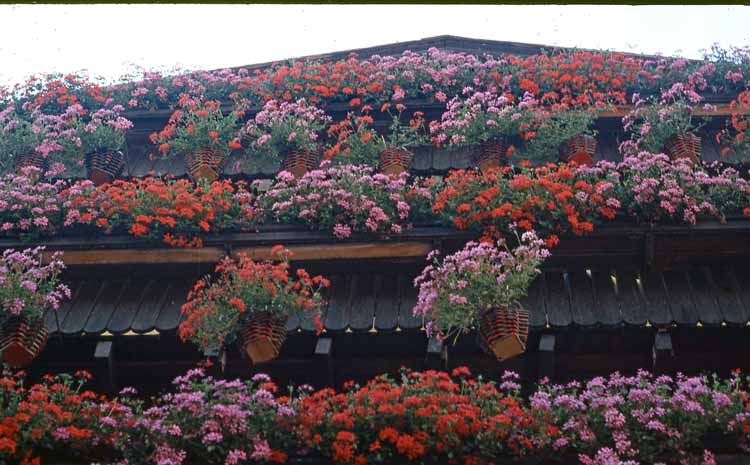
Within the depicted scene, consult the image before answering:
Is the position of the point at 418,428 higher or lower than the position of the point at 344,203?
lower

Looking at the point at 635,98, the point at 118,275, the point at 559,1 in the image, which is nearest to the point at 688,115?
the point at 635,98

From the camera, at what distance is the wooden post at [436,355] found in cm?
→ 1147

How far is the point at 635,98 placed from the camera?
1424 centimetres

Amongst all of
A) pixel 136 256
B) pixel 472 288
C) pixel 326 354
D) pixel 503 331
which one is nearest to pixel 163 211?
pixel 136 256

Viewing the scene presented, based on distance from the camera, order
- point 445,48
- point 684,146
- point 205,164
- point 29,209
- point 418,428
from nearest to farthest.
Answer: point 418,428 → point 29,209 → point 684,146 → point 205,164 → point 445,48

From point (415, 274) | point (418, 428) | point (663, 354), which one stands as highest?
point (415, 274)

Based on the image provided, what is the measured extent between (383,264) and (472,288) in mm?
1884

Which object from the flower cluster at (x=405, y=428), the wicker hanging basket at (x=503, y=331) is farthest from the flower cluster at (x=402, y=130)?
the flower cluster at (x=405, y=428)

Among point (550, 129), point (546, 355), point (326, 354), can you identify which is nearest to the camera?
point (546, 355)

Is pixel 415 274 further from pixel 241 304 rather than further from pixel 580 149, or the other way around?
pixel 580 149

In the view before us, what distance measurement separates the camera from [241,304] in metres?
10.6

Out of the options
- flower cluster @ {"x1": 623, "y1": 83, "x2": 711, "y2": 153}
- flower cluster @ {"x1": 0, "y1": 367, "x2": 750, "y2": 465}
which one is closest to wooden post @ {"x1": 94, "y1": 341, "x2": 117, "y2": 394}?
flower cluster @ {"x1": 0, "y1": 367, "x2": 750, "y2": 465}

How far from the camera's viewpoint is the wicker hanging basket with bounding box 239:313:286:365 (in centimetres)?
1080

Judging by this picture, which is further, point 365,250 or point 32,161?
point 32,161
